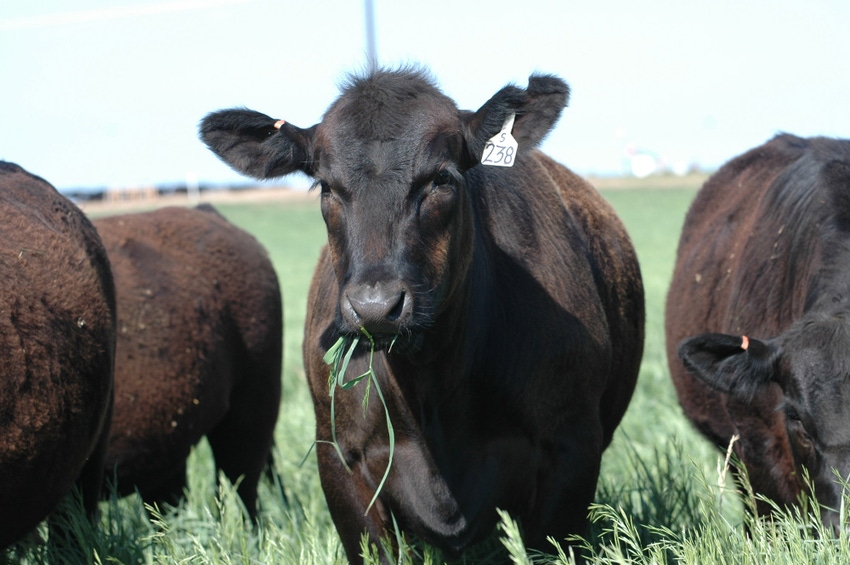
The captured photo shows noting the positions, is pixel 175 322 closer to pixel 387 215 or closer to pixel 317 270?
pixel 317 270

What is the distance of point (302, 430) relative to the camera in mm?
8875

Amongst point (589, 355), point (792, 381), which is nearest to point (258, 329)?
point (589, 355)

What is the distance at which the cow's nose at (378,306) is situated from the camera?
11.9 feet

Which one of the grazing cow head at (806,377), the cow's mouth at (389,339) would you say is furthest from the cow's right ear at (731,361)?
the cow's mouth at (389,339)

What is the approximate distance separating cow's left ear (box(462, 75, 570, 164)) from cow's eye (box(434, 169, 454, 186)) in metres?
0.27

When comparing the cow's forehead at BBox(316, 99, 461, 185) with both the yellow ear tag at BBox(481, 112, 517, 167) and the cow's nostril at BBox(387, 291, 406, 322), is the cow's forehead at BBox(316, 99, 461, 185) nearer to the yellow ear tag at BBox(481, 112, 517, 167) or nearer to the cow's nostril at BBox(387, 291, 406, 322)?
the yellow ear tag at BBox(481, 112, 517, 167)

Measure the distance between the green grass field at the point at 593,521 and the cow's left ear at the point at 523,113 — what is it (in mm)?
1483

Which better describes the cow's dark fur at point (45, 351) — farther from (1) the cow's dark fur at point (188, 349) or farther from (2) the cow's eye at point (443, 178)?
(2) the cow's eye at point (443, 178)

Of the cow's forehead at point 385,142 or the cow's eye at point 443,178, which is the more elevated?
the cow's forehead at point 385,142

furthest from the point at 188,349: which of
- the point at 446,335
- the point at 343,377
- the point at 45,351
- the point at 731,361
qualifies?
the point at 731,361

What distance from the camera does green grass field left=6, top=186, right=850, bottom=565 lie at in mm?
3797

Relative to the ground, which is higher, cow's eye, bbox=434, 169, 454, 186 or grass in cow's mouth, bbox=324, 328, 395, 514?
cow's eye, bbox=434, 169, 454, 186

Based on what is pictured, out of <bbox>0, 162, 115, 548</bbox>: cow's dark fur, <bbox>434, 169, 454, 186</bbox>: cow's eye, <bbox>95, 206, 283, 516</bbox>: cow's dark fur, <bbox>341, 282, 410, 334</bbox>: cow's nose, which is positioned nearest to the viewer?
<bbox>341, 282, 410, 334</bbox>: cow's nose

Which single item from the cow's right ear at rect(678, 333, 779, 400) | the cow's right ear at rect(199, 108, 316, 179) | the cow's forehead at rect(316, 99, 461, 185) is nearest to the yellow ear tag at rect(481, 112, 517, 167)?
the cow's forehead at rect(316, 99, 461, 185)
